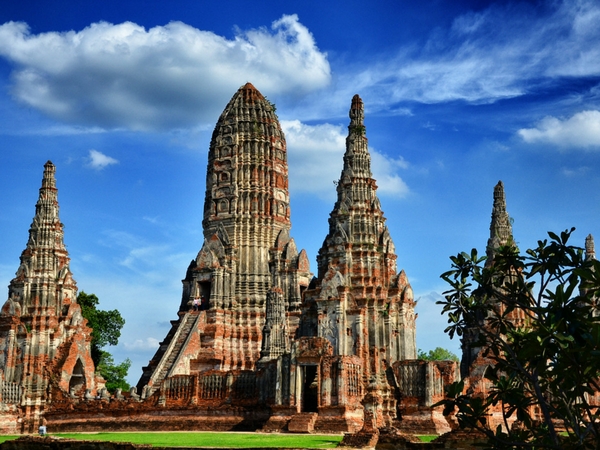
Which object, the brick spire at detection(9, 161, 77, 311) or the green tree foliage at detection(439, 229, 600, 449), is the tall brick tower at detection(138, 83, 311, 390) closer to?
the brick spire at detection(9, 161, 77, 311)

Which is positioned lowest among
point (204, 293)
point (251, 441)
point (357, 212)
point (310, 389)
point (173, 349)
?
point (251, 441)

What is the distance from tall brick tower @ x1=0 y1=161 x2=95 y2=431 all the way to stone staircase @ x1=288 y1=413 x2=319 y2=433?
16759 millimetres

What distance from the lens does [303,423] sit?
41.3 m

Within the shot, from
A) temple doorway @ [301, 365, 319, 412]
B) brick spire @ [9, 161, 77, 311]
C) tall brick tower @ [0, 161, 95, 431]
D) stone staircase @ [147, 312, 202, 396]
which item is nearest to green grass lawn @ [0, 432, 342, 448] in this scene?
temple doorway @ [301, 365, 319, 412]

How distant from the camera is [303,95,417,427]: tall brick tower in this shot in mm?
47531

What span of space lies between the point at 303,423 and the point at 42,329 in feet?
65.9

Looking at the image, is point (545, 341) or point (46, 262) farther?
point (46, 262)

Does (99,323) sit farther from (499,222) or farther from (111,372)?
(499,222)

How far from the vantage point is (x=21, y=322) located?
177 feet

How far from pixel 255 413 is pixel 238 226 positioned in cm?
1746

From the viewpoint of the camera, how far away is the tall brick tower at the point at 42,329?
51875mm

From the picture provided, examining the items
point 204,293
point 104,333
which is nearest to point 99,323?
point 104,333

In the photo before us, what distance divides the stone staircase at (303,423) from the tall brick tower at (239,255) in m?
12.3

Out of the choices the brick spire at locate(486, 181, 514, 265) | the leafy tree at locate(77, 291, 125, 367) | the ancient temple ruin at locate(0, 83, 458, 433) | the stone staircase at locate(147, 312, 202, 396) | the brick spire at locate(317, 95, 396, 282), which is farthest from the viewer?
the leafy tree at locate(77, 291, 125, 367)
